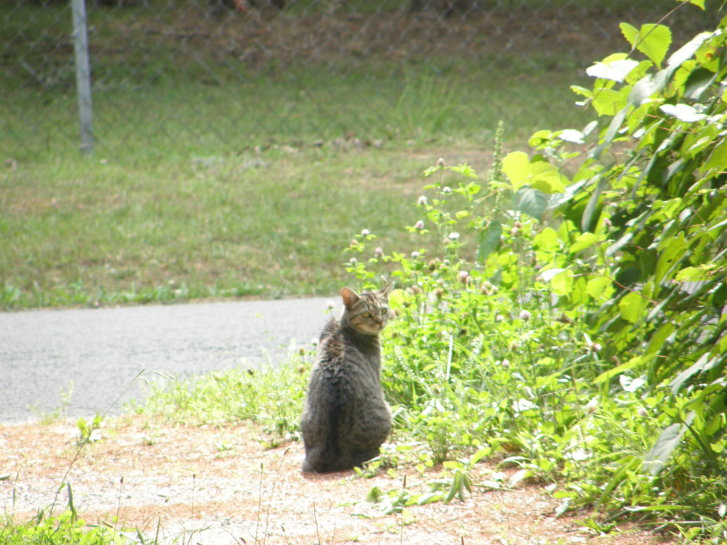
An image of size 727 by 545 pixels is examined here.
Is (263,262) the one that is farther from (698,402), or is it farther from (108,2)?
(108,2)

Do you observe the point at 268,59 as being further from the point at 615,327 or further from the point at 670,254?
the point at 670,254

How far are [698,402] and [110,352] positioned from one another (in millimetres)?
4308

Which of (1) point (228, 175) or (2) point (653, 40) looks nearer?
(2) point (653, 40)

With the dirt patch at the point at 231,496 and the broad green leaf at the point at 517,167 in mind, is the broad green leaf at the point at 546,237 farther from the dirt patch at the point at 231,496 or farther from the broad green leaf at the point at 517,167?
the dirt patch at the point at 231,496

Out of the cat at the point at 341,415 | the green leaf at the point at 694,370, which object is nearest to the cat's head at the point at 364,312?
the cat at the point at 341,415

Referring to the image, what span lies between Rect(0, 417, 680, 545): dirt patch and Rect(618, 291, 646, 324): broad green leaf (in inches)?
24.6

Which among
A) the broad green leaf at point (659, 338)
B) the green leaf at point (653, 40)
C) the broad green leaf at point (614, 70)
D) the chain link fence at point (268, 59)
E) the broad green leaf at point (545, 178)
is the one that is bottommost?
the chain link fence at point (268, 59)

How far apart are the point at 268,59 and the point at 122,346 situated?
1051cm

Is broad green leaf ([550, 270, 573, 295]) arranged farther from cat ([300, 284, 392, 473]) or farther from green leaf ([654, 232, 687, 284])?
cat ([300, 284, 392, 473])

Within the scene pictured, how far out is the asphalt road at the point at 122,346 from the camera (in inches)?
203

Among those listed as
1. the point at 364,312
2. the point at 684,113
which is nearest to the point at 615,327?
the point at 684,113

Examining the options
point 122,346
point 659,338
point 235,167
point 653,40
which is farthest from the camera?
point 235,167

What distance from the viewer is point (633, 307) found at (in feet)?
9.28

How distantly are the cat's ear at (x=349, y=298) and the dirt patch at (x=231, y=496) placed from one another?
64 cm
